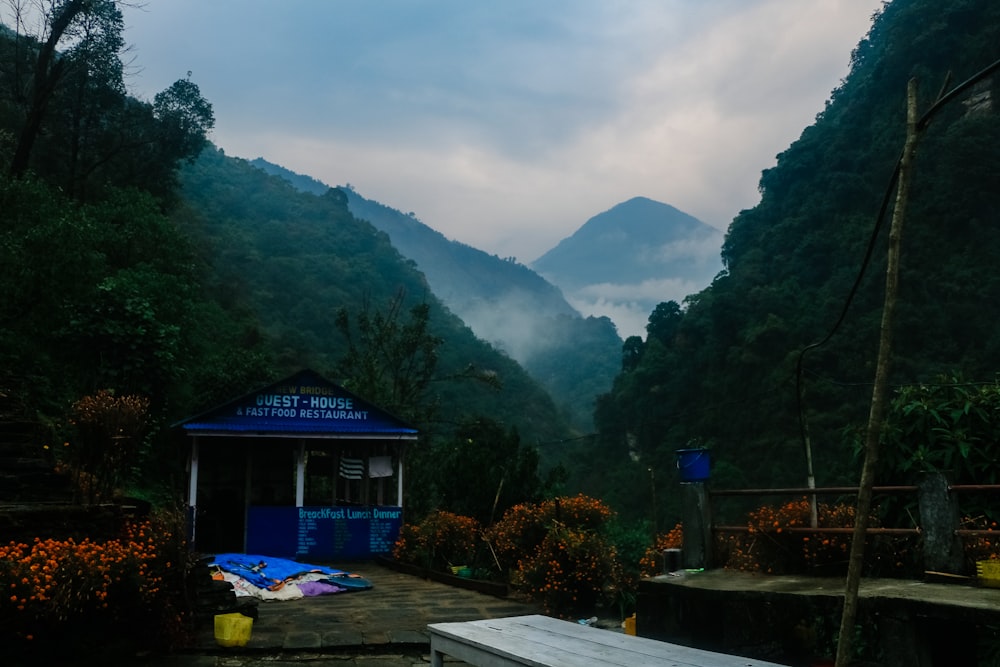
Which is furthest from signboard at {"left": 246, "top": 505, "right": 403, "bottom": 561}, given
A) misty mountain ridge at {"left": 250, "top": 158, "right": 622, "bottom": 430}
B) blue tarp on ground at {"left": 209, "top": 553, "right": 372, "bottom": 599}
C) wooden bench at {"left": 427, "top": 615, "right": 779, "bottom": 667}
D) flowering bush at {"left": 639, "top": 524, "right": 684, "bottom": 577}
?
misty mountain ridge at {"left": 250, "top": 158, "right": 622, "bottom": 430}

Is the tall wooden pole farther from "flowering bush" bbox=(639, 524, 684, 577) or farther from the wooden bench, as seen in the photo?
"flowering bush" bbox=(639, 524, 684, 577)

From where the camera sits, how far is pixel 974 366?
97.8 feet

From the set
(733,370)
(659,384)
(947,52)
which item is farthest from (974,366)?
(947,52)

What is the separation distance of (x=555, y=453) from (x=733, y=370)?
15.3m

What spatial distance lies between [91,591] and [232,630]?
54.1 inches

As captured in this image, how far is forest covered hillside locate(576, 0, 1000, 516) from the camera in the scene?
3206 cm

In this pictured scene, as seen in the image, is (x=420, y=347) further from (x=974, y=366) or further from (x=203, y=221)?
(x=203, y=221)

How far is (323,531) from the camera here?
14.8 m

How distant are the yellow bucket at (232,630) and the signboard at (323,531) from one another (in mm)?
7619

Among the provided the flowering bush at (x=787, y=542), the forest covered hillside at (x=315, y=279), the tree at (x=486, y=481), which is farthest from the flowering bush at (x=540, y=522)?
the forest covered hillside at (x=315, y=279)

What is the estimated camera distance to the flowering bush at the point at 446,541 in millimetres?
13039

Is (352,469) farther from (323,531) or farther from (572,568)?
(572,568)

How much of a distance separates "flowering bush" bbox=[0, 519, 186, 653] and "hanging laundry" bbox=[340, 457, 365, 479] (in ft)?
29.9

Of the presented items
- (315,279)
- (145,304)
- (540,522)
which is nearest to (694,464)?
(540,522)
